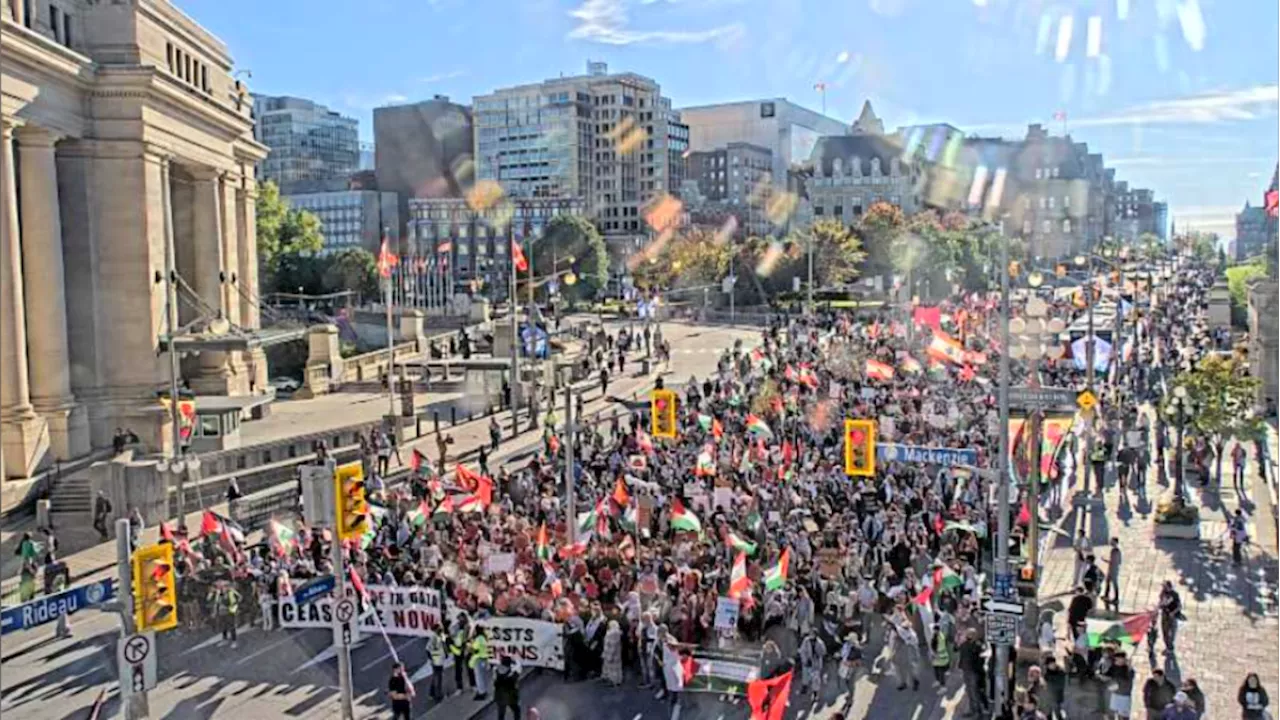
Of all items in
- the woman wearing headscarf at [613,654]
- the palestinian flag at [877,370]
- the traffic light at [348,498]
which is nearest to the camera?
the traffic light at [348,498]

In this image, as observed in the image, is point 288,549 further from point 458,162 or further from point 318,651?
→ point 458,162

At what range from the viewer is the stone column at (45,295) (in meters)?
35.2

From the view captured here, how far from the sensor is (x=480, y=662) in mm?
19516

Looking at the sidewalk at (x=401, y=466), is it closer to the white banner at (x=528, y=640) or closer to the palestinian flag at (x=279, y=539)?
the palestinian flag at (x=279, y=539)

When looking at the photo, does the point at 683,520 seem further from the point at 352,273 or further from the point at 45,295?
the point at 352,273

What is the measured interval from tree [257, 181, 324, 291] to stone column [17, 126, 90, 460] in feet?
218

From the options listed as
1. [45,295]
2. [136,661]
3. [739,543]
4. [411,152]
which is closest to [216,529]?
[739,543]

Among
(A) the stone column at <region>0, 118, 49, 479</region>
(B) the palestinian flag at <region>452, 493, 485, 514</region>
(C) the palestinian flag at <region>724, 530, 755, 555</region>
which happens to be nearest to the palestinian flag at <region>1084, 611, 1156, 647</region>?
(C) the palestinian flag at <region>724, 530, 755, 555</region>

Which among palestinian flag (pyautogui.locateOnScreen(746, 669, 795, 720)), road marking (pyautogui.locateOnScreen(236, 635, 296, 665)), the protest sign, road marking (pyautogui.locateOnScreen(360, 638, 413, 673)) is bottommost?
road marking (pyautogui.locateOnScreen(360, 638, 413, 673))

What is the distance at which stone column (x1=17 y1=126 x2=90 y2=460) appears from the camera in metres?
35.2

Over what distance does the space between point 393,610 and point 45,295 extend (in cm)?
2002

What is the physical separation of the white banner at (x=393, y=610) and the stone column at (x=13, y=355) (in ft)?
47.0

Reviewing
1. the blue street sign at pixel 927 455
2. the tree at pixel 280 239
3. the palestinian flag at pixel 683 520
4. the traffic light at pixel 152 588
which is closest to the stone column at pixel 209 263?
the palestinian flag at pixel 683 520

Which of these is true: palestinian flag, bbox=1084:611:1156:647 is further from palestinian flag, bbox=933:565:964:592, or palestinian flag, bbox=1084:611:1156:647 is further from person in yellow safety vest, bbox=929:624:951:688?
palestinian flag, bbox=933:565:964:592
